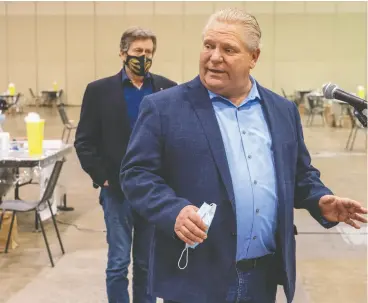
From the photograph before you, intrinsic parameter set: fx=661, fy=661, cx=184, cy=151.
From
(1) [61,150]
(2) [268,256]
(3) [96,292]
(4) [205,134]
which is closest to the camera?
(4) [205,134]

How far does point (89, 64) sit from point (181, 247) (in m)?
20.0

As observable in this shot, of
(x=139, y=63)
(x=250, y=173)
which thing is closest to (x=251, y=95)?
(x=250, y=173)

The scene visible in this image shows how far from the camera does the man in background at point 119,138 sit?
2.87 m

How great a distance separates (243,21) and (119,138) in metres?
1.29

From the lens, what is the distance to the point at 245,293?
1.74 m

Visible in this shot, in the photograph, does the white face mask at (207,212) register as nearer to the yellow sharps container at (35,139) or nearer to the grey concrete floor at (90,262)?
the grey concrete floor at (90,262)

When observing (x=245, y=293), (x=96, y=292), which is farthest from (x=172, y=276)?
(x=96, y=292)

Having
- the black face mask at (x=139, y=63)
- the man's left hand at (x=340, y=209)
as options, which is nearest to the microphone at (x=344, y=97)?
the man's left hand at (x=340, y=209)

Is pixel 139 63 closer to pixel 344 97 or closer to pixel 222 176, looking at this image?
pixel 344 97

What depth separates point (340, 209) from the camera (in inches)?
69.2

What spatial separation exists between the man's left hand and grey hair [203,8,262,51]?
452 millimetres

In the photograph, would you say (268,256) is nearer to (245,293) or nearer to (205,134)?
(245,293)

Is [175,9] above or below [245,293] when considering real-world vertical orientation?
above

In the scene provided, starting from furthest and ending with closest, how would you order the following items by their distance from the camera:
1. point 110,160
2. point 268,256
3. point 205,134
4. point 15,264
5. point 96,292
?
point 15,264 → point 96,292 → point 110,160 → point 268,256 → point 205,134
